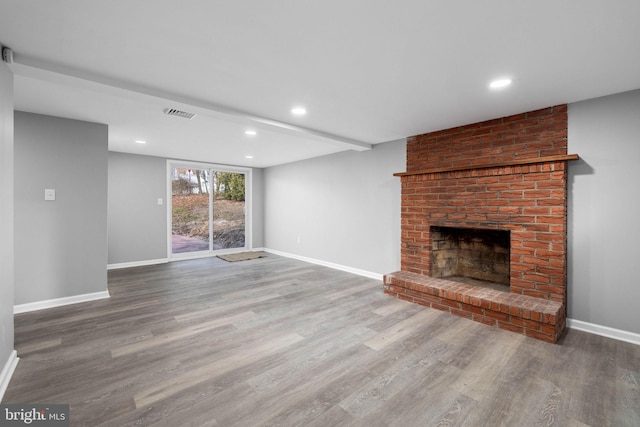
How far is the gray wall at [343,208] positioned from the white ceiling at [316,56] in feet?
4.58

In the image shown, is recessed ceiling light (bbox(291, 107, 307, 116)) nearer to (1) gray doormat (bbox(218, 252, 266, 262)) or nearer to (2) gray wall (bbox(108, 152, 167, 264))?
(1) gray doormat (bbox(218, 252, 266, 262))

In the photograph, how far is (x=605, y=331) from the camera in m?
Answer: 2.54

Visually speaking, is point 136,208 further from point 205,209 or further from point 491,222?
point 491,222

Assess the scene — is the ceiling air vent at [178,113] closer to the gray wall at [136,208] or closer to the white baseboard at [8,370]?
the white baseboard at [8,370]

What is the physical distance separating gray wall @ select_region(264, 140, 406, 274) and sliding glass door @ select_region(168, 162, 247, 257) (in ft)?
3.02

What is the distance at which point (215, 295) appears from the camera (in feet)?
12.1

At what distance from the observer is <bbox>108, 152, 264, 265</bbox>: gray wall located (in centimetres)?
525

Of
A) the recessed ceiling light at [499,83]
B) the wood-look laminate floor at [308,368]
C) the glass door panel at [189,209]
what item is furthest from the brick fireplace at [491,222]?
the glass door panel at [189,209]

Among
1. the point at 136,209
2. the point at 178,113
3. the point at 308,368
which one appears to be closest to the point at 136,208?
the point at 136,209

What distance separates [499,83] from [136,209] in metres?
6.12

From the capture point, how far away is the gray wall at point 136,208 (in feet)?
17.2

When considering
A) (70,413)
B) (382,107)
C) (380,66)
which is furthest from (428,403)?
(382,107)

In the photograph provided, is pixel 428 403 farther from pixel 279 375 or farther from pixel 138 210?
pixel 138 210

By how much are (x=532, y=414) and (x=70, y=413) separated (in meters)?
2.62
